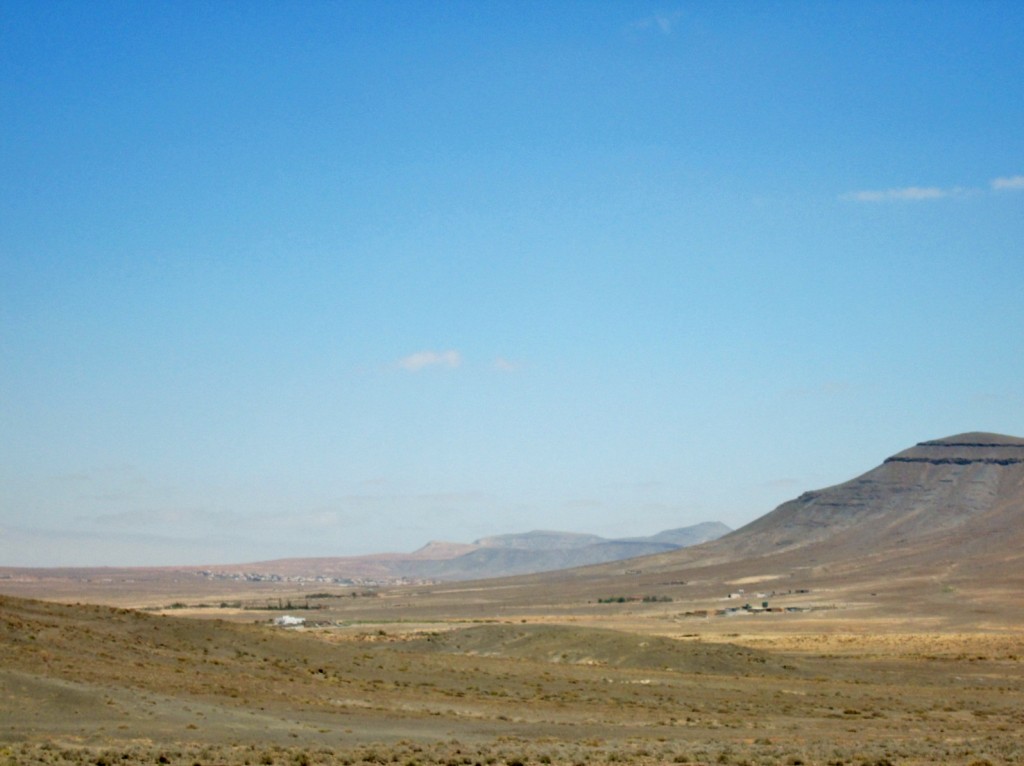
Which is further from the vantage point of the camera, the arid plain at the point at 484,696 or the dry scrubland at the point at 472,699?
the arid plain at the point at 484,696

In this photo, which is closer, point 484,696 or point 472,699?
point 472,699

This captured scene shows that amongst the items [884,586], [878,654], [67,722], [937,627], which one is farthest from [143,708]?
[884,586]

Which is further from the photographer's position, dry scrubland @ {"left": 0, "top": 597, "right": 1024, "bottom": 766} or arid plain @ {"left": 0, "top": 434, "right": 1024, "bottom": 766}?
arid plain @ {"left": 0, "top": 434, "right": 1024, "bottom": 766}

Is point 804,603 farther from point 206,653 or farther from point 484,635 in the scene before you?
point 206,653

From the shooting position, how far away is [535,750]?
103ft

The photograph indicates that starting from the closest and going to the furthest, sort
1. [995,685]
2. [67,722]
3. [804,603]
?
[67,722], [995,685], [804,603]

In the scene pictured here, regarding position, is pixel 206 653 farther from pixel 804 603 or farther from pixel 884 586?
pixel 884 586

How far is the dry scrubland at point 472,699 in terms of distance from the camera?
30.9 m

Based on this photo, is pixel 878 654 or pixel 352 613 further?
pixel 352 613

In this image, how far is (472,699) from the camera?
4597cm

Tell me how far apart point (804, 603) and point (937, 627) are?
110ft

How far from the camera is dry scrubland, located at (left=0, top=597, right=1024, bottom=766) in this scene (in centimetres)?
3089

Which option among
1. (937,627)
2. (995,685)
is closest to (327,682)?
(995,685)

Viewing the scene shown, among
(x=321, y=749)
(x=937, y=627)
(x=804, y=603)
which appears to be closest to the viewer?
(x=321, y=749)
